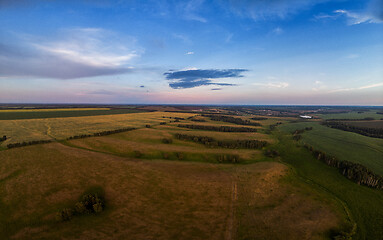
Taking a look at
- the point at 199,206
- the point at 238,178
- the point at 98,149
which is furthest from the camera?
the point at 98,149

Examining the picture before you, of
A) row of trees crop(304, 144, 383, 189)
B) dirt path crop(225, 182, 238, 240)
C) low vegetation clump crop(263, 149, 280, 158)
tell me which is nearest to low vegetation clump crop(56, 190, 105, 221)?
dirt path crop(225, 182, 238, 240)

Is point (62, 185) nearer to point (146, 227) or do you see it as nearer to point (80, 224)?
point (80, 224)

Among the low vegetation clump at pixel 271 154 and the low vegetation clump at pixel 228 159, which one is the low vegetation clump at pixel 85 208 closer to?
the low vegetation clump at pixel 228 159

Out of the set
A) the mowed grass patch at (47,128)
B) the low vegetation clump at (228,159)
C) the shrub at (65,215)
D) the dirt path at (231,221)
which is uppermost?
the mowed grass patch at (47,128)

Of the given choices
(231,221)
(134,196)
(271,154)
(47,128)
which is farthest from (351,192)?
(47,128)

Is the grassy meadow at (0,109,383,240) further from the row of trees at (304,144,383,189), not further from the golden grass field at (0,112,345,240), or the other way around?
the row of trees at (304,144,383,189)

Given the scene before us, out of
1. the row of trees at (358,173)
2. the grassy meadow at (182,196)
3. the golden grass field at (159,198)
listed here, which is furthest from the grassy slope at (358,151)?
the golden grass field at (159,198)

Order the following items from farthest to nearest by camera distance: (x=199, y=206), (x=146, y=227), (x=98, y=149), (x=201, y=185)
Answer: (x=98, y=149) → (x=201, y=185) → (x=199, y=206) → (x=146, y=227)

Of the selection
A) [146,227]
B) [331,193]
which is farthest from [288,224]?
[146,227]
